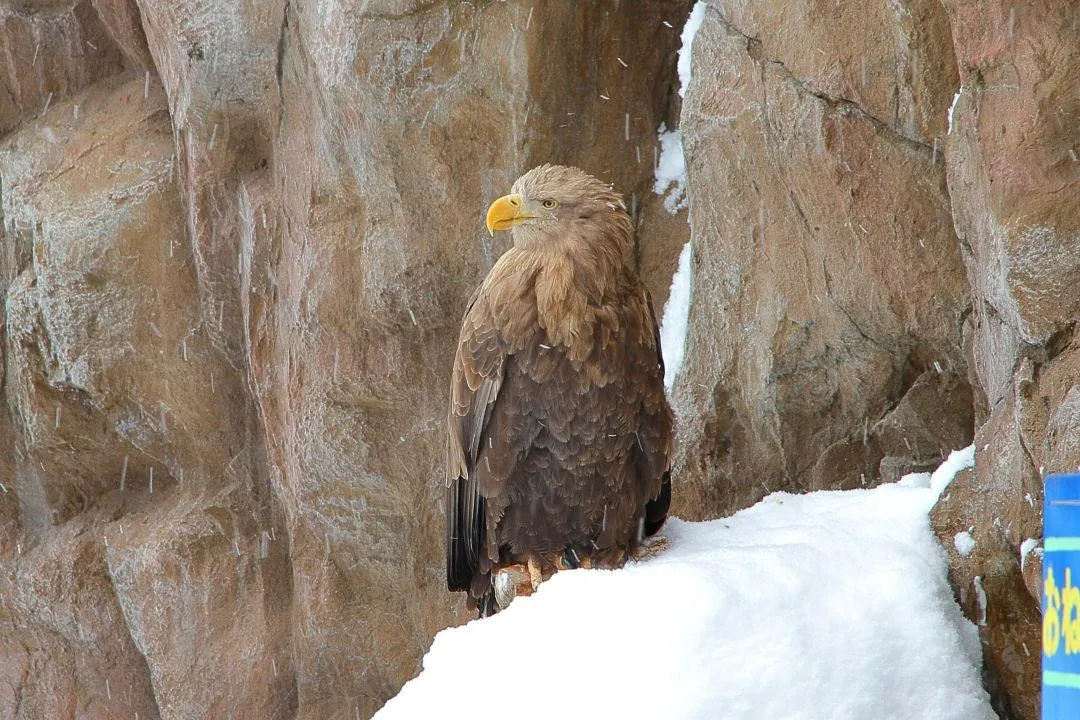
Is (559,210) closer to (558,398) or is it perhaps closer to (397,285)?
(558,398)

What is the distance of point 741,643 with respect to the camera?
2592mm

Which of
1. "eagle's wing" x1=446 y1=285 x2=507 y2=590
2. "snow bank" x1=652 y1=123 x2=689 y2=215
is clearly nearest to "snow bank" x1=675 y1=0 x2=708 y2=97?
"snow bank" x1=652 y1=123 x2=689 y2=215

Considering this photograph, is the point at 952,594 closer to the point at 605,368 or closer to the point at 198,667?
the point at 605,368

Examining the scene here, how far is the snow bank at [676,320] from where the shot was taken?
4.76m

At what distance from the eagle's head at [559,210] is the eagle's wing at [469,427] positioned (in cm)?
23

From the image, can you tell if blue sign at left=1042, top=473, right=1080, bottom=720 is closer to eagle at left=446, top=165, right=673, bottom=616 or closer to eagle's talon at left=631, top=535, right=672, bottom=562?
eagle's talon at left=631, top=535, right=672, bottom=562

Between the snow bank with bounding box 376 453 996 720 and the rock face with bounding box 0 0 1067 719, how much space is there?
0.15 m

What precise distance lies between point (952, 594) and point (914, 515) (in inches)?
10.4

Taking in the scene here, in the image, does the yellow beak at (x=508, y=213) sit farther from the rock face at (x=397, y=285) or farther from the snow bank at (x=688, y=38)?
the snow bank at (x=688, y=38)

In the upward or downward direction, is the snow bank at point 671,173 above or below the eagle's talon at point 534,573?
above

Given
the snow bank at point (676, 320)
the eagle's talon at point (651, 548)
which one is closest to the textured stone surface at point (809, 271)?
the snow bank at point (676, 320)

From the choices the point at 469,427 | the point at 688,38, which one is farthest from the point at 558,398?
the point at 688,38

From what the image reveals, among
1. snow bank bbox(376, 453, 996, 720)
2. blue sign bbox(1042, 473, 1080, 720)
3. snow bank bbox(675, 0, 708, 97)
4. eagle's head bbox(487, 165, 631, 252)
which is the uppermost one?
snow bank bbox(675, 0, 708, 97)

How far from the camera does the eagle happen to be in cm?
347
